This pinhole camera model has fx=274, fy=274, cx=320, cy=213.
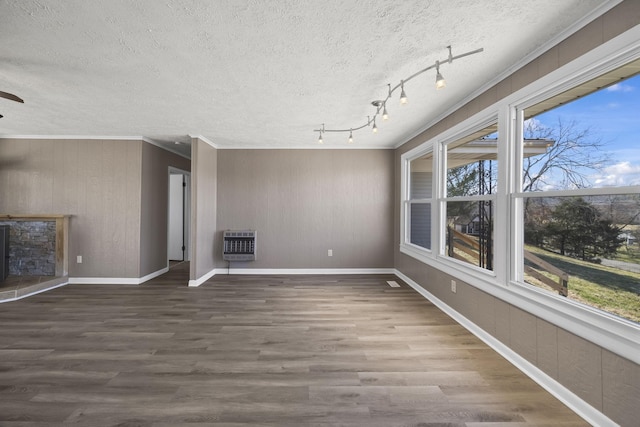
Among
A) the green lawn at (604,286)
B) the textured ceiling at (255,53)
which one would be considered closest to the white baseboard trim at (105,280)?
the textured ceiling at (255,53)

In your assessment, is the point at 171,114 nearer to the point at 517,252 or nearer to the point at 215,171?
the point at 215,171

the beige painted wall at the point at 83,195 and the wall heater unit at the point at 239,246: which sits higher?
the beige painted wall at the point at 83,195

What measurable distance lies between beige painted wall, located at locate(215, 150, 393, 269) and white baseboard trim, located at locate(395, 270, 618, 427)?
228 cm

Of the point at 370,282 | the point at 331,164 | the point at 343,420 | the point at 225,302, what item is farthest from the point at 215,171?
the point at 343,420

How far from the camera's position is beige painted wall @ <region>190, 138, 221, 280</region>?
13.8 ft

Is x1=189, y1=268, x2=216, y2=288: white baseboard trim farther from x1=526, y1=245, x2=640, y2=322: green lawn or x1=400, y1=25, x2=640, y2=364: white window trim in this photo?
x1=526, y1=245, x2=640, y2=322: green lawn

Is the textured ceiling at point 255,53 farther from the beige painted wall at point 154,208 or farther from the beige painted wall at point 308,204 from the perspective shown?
the beige painted wall at point 308,204

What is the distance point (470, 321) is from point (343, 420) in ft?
5.90

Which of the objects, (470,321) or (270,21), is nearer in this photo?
(270,21)

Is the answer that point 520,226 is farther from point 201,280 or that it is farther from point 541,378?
point 201,280

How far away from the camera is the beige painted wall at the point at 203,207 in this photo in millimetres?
4203

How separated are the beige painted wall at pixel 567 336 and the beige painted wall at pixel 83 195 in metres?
4.82

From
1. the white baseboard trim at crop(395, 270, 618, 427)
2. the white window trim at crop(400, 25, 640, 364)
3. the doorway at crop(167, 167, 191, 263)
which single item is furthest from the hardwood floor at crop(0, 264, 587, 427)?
the doorway at crop(167, 167, 191, 263)

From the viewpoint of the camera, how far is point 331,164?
5031 mm
